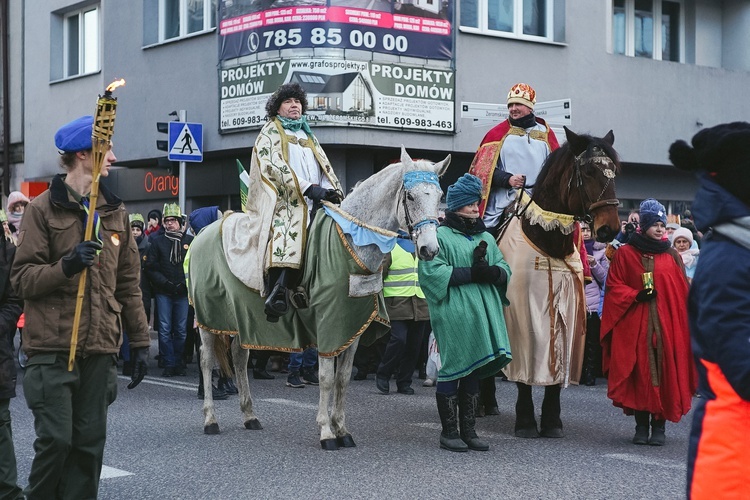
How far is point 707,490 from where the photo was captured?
319 centimetres

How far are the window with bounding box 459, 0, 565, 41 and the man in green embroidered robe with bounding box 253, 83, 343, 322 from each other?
11037 millimetres

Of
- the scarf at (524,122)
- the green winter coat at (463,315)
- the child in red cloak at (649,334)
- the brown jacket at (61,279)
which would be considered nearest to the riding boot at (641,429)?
the child in red cloak at (649,334)

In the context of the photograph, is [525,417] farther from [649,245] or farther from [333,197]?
[333,197]

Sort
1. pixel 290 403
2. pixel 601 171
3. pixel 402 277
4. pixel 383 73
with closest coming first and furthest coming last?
pixel 601 171
pixel 290 403
pixel 402 277
pixel 383 73

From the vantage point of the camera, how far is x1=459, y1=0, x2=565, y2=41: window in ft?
64.1

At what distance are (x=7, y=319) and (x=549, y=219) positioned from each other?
437cm

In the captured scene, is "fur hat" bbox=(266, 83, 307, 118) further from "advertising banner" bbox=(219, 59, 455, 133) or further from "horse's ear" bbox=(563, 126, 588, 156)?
"advertising banner" bbox=(219, 59, 455, 133)

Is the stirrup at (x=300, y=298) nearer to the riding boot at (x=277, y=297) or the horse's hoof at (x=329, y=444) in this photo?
the riding boot at (x=277, y=297)

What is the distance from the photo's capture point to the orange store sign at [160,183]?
22.0 meters

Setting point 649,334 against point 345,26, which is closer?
point 649,334

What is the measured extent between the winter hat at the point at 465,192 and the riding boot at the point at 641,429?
2.17 metres

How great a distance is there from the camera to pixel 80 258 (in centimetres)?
495

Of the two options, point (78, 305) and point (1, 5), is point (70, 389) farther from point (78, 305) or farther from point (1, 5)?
point (1, 5)

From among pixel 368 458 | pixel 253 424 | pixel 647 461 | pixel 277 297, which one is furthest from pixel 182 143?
pixel 647 461
